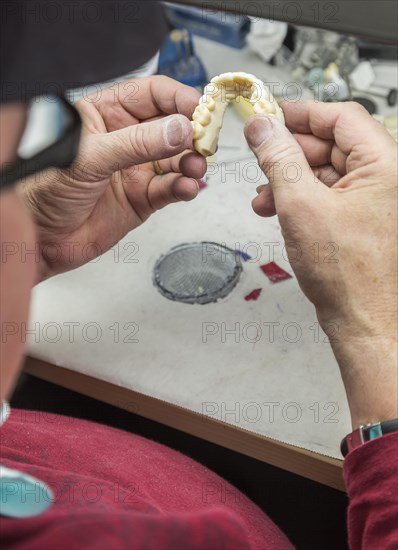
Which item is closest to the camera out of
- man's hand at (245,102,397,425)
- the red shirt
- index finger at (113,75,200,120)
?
the red shirt

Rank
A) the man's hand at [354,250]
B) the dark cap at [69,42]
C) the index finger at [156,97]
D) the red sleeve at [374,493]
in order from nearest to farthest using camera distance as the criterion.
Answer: the dark cap at [69,42] → the red sleeve at [374,493] → the man's hand at [354,250] → the index finger at [156,97]

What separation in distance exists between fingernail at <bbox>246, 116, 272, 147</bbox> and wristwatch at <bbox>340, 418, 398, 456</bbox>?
1.47 ft

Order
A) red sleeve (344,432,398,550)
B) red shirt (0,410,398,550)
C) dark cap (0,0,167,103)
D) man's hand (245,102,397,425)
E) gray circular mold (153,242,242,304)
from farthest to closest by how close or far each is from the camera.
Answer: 1. gray circular mold (153,242,242,304)
2. man's hand (245,102,397,425)
3. red sleeve (344,432,398,550)
4. red shirt (0,410,398,550)
5. dark cap (0,0,167,103)

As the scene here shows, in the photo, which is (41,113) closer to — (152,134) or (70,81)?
(70,81)

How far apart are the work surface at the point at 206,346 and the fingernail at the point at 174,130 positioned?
401 mm

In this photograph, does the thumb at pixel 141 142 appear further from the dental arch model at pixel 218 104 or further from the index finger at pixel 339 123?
the index finger at pixel 339 123

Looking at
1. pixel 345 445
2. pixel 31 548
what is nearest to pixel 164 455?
pixel 345 445

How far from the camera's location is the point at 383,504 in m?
0.74

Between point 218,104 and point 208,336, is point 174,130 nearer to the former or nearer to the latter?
point 218,104

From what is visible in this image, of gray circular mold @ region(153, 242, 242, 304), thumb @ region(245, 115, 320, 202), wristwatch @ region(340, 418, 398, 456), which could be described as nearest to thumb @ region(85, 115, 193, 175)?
thumb @ region(245, 115, 320, 202)

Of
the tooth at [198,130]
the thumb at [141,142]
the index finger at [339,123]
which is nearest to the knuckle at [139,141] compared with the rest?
the thumb at [141,142]

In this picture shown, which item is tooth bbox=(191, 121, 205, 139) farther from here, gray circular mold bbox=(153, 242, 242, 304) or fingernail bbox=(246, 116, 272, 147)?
gray circular mold bbox=(153, 242, 242, 304)

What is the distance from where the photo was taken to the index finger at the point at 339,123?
990 millimetres

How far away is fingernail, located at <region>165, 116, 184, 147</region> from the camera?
41.4 inches
